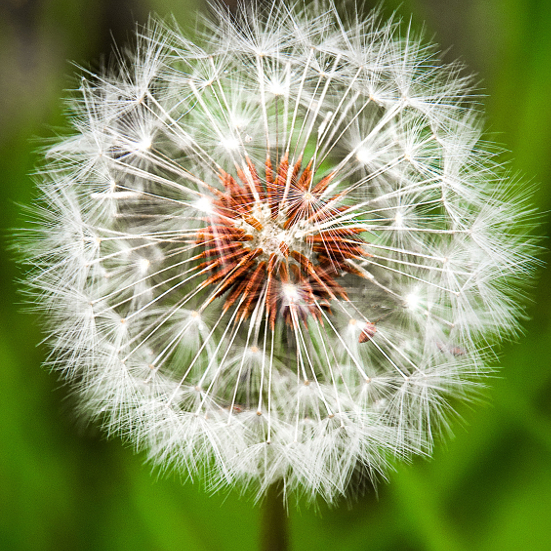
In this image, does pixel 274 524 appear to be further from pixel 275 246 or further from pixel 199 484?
Answer: pixel 275 246

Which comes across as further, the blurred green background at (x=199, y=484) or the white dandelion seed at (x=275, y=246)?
the blurred green background at (x=199, y=484)

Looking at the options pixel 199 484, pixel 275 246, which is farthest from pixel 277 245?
pixel 199 484

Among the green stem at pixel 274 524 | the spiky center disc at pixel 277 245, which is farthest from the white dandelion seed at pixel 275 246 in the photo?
the green stem at pixel 274 524

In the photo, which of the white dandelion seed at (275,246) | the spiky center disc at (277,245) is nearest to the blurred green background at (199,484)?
the white dandelion seed at (275,246)

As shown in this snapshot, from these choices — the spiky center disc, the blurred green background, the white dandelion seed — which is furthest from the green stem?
the spiky center disc

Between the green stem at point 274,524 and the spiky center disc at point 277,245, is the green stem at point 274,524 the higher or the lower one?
the lower one

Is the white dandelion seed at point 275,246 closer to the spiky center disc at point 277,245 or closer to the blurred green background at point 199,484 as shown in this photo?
the spiky center disc at point 277,245

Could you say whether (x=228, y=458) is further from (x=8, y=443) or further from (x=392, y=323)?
(x=8, y=443)
